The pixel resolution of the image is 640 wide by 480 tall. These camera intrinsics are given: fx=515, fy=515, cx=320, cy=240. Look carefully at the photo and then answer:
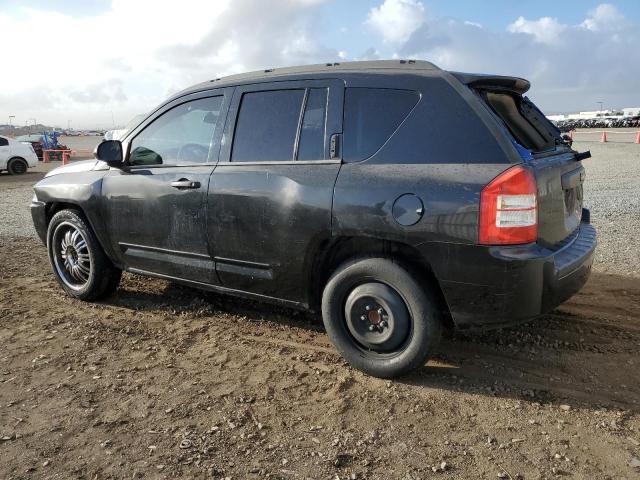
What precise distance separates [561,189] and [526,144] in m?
0.35

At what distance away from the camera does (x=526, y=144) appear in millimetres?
3168

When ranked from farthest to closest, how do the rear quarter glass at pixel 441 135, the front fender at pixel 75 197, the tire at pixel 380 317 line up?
the front fender at pixel 75 197 < the tire at pixel 380 317 < the rear quarter glass at pixel 441 135

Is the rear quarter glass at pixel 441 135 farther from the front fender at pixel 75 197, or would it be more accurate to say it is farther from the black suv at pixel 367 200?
the front fender at pixel 75 197

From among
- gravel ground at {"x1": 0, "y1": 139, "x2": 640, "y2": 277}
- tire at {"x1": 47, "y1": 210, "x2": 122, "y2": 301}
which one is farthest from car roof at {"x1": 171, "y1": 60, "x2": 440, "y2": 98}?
gravel ground at {"x1": 0, "y1": 139, "x2": 640, "y2": 277}

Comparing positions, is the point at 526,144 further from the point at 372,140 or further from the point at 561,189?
the point at 372,140

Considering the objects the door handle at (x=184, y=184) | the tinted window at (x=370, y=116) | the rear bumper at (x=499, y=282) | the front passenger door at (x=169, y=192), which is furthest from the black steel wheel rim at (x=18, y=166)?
the rear bumper at (x=499, y=282)

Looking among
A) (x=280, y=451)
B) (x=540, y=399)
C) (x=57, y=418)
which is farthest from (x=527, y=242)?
(x=57, y=418)

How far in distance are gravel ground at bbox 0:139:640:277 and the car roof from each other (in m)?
3.55

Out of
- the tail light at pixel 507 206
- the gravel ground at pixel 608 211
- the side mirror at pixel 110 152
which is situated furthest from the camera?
the gravel ground at pixel 608 211

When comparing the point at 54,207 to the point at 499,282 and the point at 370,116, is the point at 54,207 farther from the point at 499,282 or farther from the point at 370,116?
the point at 499,282

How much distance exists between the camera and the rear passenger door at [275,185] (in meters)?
3.35

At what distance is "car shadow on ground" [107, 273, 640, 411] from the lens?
3168mm

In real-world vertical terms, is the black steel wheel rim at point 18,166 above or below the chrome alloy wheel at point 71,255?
above

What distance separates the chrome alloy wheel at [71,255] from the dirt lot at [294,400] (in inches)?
17.7
